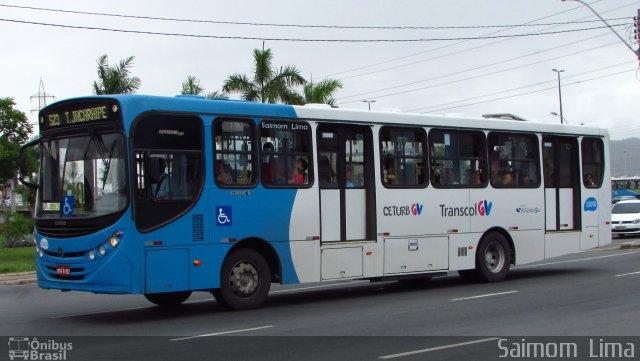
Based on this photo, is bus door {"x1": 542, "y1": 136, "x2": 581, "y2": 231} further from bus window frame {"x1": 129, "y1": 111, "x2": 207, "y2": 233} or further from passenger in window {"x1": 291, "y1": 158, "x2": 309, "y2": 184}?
bus window frame {"x1": 129, "y1": 111, "x2": 207, "y2": 233}

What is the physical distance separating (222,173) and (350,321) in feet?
10.4

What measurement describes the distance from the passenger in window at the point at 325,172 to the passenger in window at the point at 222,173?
1869 millimetres

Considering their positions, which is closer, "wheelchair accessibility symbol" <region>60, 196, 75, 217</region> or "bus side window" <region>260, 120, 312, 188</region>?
"wheelchair accessibility symbol" <region>60, 196, 75, 217</region>

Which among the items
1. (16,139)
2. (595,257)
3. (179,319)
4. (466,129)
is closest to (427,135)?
(466,129)

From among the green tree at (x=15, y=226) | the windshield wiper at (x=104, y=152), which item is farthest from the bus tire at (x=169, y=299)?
the green tree at (x=15, y=226)

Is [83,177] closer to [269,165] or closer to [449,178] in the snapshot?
[269,165]

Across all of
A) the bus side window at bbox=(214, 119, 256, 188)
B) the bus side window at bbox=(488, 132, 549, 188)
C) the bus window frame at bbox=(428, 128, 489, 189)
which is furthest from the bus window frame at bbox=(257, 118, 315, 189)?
the bus side window at bbox=(488, 132, 549, 188)

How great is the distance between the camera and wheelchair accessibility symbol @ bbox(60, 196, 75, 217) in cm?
1288

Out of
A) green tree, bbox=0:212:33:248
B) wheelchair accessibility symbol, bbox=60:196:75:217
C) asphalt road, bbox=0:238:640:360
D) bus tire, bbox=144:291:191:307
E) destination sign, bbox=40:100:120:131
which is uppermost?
destination sign, bbox=40:100:120:131

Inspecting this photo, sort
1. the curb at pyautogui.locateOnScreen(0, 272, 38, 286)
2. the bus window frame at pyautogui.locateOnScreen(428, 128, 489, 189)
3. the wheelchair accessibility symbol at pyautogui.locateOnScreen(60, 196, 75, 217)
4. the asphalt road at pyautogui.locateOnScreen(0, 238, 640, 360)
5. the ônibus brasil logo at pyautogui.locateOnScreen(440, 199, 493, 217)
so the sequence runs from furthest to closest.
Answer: the curb at pyautogui.locateOnScreen(0, 272, 38, 286), the ônibus brasil logo at pyautogui.locateOnScreen(440, 199, 493, 217), the bus window frame at pyautogui.locateOnScreen(428, 128, 489, 189), the wheelchair accessibility symbol at pyautogui.locateOnScreen(60, 196, 75, 217), the asphalt road at pyautogui.locateOnScreen(0, 238, 640, 360)

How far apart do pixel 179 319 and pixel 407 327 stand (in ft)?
11.9

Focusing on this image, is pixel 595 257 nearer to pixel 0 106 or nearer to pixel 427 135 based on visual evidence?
pixel 427 135

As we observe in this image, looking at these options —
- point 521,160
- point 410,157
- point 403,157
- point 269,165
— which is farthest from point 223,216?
point 521,160

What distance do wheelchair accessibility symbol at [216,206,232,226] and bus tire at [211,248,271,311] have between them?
556 mm
